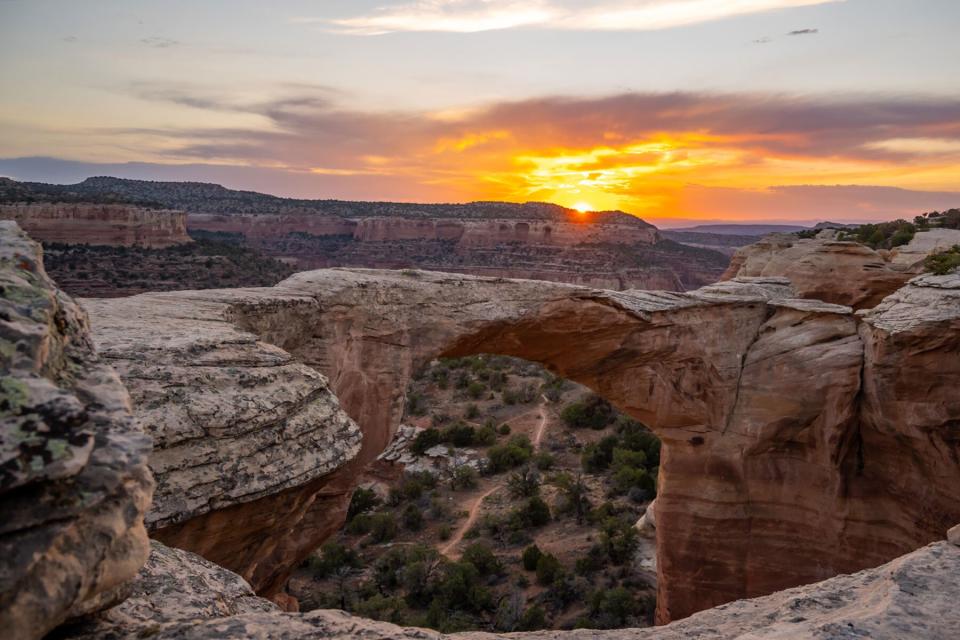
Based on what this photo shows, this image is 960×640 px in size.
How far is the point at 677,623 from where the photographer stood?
11.1 feet

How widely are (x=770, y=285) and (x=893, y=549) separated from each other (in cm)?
474

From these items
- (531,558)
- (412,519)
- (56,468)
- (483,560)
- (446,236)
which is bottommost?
(412,519)

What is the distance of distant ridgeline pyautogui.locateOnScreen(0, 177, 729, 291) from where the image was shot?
54.2 meters

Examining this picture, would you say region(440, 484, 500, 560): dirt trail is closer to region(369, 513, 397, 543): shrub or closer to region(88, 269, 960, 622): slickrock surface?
region(369, 513, 397, 543): shrub

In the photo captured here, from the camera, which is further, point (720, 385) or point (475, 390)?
point (475, 390)

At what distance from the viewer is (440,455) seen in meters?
20.9

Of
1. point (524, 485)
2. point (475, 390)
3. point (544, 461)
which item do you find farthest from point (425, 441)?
point (475, 390)

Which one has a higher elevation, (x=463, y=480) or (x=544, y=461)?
(x=544, y=461)

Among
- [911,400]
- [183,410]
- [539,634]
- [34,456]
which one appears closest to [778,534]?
[911,400]

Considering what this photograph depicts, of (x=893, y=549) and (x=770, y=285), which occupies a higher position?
(x=770, y=285)

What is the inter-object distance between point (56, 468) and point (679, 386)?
10248 millimetres

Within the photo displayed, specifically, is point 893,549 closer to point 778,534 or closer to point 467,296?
point 778,534

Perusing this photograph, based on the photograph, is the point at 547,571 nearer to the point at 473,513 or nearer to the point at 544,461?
the point at 473,513

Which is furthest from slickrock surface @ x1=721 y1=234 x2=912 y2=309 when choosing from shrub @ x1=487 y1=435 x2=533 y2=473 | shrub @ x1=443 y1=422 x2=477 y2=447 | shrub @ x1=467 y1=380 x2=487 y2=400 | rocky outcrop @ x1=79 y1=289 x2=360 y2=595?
shrub @ x1=467 y1=380 x2=487 y2=400
